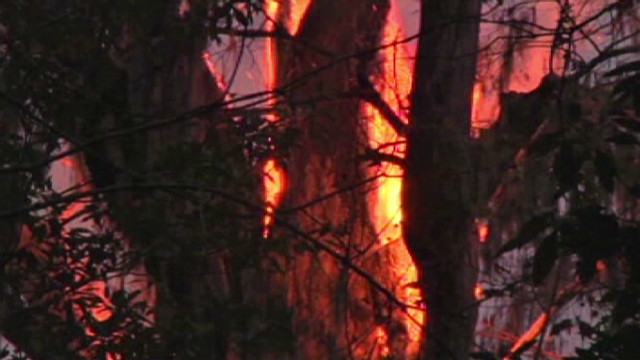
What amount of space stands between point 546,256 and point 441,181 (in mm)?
3324

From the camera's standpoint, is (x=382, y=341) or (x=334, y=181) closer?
(x=382, y=341)

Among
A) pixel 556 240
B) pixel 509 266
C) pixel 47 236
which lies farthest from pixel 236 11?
pixel 509 266

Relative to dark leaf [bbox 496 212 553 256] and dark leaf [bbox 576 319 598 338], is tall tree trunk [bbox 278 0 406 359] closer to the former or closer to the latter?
dark leaf [bbox 576 319 598 338]

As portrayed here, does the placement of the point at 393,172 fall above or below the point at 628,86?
above

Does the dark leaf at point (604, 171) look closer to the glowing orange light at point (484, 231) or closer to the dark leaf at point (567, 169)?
the dark leaf at point (567, 169)

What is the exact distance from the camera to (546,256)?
10.8 feet

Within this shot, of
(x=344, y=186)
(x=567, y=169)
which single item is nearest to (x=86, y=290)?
(x=567, y=169)

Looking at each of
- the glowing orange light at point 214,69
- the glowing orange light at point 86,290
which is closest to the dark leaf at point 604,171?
the glowing orange light at point 86,290

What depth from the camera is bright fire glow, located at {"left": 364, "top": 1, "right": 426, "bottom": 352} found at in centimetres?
745

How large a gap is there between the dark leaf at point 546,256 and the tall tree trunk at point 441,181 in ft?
10.8

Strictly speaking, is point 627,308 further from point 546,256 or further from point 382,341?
point 382,341

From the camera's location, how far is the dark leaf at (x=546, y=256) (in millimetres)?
3287

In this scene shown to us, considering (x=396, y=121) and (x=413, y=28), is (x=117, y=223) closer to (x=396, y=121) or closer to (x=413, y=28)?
(x=396, y=121)

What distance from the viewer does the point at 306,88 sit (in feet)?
28.6
